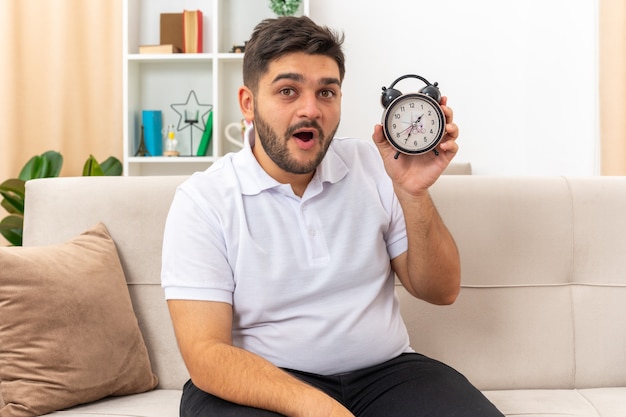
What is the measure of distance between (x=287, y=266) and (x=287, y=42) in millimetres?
452

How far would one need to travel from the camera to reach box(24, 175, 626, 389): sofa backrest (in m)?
1.76

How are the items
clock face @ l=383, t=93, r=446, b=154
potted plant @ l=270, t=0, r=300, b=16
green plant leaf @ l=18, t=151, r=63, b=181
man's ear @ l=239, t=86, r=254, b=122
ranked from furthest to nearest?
potted plant @ l=270, t=0, r=300, b=16
green plant leaf @ l=18, t=151, r=63, b=181
man's ear @ l=239, t=86, r=254, b=122
clock face @ l=383, t=93, r=446, b=154

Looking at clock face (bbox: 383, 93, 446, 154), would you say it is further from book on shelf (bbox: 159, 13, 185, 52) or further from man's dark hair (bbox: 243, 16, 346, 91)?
book on shelf (bbox: 159, 13, 185, 52)

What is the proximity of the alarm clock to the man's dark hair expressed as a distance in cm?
16

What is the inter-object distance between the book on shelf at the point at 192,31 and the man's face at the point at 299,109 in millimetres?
2252

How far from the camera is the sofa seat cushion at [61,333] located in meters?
1.52

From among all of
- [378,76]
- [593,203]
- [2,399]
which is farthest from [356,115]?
[2,399]

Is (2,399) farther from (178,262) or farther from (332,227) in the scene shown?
(332,227)

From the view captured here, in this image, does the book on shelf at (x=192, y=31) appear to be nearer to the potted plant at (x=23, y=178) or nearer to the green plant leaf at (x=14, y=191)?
the potted plant at (x=23, y=178)

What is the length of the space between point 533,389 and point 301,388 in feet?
2.36

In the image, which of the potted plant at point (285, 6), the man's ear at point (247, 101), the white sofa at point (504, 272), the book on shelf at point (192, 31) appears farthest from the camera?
the book on shelf at point (192, 31)

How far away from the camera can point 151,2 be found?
12.5ft

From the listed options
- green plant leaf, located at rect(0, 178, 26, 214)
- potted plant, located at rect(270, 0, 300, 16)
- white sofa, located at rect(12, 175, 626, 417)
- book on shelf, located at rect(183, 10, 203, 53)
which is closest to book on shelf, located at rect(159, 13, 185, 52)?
book on shelf, located at rect(183, 10, 203, 53)

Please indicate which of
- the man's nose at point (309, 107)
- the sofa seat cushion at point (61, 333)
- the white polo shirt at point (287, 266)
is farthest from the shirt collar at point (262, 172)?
the sofa seat cushion at point (61, 333)
